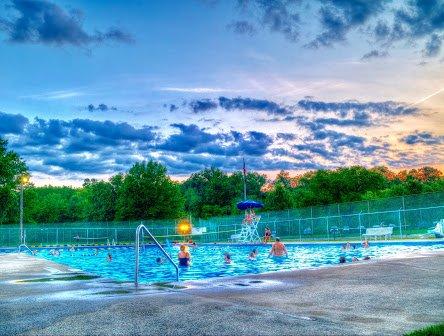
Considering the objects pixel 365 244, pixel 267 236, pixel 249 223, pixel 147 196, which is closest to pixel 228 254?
pixel 365 244

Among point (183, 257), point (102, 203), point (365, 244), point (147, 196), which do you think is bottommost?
point (365, 244)

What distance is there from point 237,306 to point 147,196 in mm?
76922

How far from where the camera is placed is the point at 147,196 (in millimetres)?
81500

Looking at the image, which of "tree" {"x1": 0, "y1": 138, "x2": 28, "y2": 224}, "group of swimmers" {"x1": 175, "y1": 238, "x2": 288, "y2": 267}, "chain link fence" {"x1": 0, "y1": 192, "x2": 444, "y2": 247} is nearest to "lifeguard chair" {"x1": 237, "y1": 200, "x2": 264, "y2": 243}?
"chain link fence" {"x1": 0, "y1": 192, "x2": 444, "y2": 247}

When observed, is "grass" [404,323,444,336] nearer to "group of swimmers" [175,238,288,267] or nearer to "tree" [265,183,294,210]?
"group of swimmers" [175,238,288,267]

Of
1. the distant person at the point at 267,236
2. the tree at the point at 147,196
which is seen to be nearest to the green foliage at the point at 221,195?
the tree at the point at 147,196

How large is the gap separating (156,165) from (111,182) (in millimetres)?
10672

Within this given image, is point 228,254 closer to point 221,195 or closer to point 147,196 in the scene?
point 147,196

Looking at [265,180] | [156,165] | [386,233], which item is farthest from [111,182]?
[386,233]

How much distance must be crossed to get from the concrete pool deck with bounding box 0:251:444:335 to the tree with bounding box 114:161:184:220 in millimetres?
72115

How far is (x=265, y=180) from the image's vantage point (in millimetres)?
118562

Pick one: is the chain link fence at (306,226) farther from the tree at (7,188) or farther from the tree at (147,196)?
the tree at (147,196)

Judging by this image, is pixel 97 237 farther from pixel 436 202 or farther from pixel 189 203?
pixel 189 203

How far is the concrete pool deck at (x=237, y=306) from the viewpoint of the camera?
191 inches
